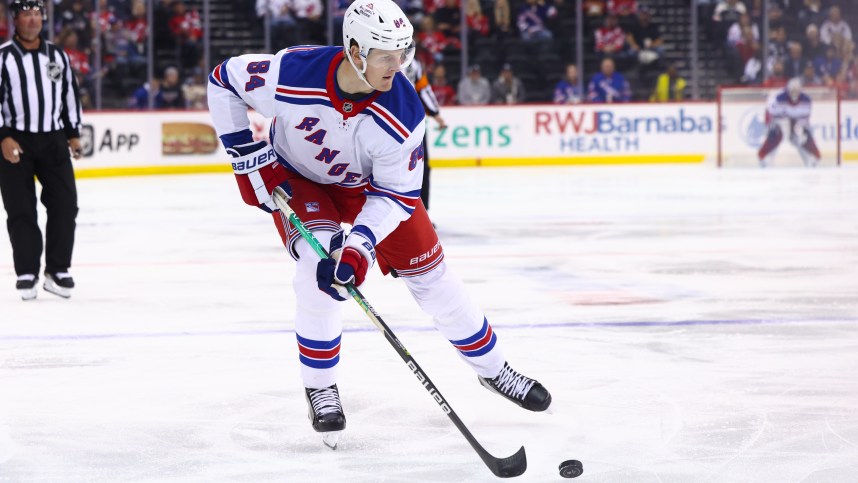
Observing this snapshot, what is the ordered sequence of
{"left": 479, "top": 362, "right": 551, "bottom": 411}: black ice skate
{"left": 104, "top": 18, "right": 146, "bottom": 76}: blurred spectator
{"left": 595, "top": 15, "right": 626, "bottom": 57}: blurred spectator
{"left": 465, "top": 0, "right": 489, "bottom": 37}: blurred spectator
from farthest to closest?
{"left": 595, "top": 15, "right": 626, "bottom": 57}: blurred spectator
{"left": 465, "top": 0, "right": 489, "bottom": 37}: blurred spectator
{"left": 104, "top": 18, "right": 146, "bottom": 76}: blurred spectator
{"left": 479, "top": 362, "right": 551, "bottom": 411}: black ice skate

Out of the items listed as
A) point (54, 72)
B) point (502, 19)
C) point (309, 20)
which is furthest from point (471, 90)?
point (54, 72)

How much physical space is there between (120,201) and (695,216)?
4527 millimetres

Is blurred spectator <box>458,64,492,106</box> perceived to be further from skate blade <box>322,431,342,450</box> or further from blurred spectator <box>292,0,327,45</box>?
skate blade <box>322,431,342,450</box>

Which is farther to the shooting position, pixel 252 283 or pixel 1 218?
pixel 1 218

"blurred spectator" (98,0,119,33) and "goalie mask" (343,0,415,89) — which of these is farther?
"blurred spectator" (98,0,119,33)

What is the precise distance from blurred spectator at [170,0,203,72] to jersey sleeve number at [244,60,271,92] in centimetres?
1100

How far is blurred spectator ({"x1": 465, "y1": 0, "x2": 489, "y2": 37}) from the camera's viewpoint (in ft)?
48.1


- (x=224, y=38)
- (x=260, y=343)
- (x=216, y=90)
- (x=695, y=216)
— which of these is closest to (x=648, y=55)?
(x=224, y=38)

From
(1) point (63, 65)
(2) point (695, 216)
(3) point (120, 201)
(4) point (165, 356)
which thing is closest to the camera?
(4) point (165, 356)

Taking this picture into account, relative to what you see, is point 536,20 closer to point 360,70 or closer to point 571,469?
point 360,70

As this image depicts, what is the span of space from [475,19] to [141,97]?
3.93 metres

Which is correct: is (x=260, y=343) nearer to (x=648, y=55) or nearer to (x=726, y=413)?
(x=726, y=413)

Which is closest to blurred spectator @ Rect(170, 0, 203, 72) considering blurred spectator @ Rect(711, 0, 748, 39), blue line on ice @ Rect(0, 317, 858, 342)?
blurred spectator @ Rect(711, 0, 748, 39)

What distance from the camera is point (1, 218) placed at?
907 cm
